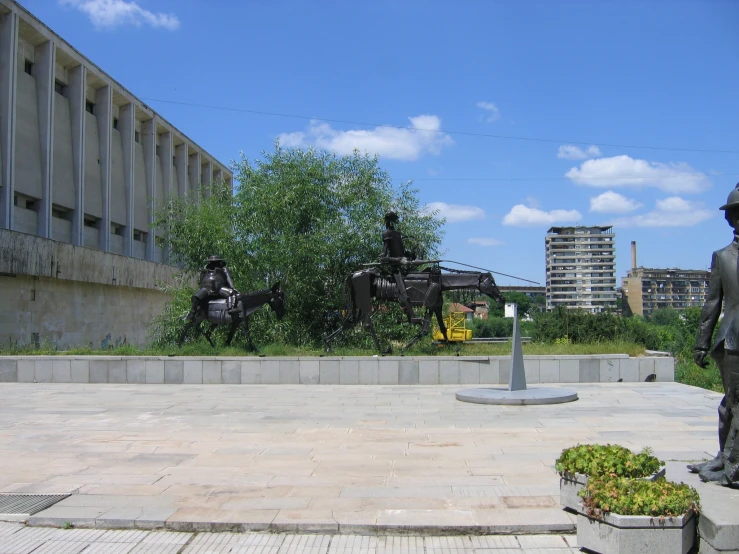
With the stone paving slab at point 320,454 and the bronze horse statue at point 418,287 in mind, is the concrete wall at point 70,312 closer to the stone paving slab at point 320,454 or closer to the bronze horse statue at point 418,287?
the bronze horse statue at point 418,287

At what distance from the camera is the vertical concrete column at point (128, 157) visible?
37.7 m

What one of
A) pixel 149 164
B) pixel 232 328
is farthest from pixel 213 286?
pixel 149 164

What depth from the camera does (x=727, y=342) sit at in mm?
5645

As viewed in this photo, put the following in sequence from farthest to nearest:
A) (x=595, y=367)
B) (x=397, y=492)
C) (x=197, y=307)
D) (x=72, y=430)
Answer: (x=197, y=307), (x=595, y=367), (x=72, y=430), (x=397, y=492)

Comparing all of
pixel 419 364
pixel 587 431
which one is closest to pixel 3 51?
pixel 419 364

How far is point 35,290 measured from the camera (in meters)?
26.4

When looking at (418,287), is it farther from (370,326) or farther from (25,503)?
(25,503)

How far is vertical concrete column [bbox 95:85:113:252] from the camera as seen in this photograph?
115ft

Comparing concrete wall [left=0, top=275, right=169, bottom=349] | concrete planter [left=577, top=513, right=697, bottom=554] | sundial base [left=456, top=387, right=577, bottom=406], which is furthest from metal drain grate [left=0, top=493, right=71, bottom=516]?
concrete wall [left=0, top=275, right=169, bottom=349]

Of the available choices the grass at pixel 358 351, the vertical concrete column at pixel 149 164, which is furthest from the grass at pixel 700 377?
the vertical concrete column at pixel 149 164

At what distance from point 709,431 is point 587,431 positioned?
5.35 feet

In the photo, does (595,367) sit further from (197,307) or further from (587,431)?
(197,307)

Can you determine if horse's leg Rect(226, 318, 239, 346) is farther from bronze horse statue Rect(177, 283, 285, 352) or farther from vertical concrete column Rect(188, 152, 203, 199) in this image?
vertical concrete column Rect(188, 152, 203, 199)

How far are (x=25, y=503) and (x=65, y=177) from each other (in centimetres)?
2873
